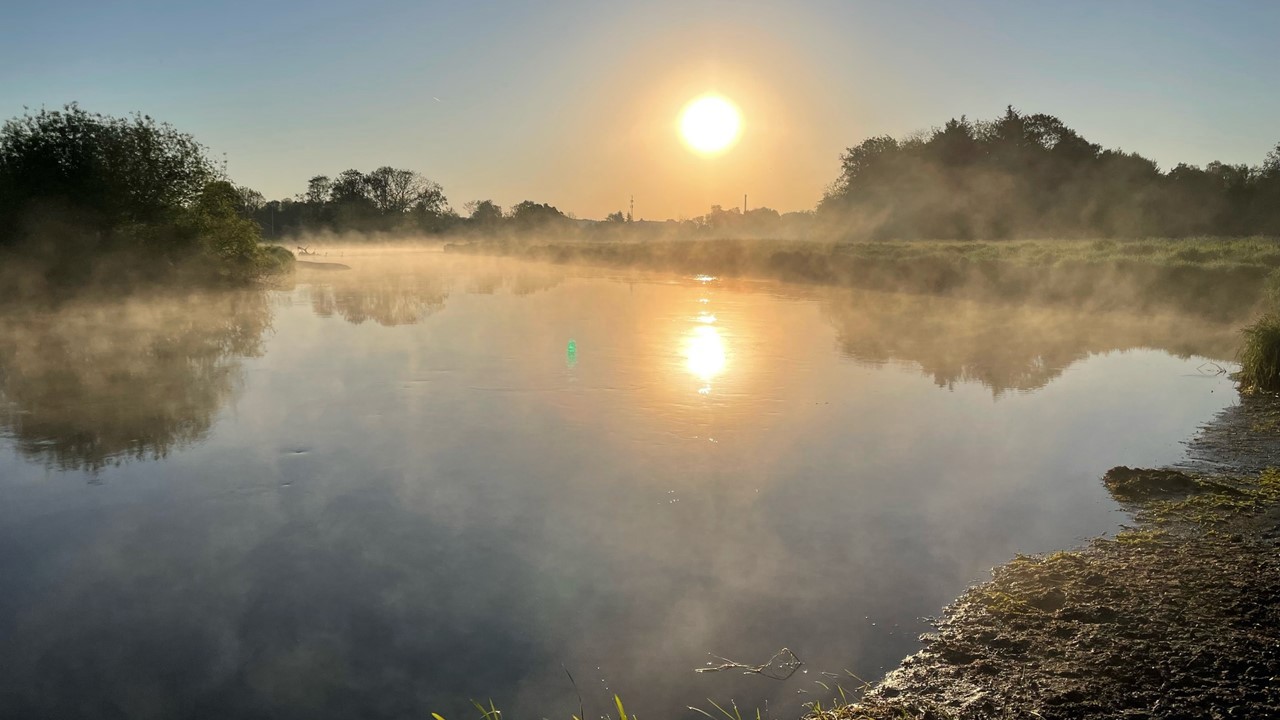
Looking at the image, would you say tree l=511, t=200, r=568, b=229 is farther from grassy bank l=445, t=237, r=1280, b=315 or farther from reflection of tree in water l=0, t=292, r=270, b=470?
reflection of tree in water l=0, t=292, r=270, b=470

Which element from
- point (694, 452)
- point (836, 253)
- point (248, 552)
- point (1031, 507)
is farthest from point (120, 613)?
point (836, 253)

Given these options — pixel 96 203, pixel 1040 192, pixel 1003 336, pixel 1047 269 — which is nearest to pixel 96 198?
pixel 96 203

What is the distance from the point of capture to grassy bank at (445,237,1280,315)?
2167cm

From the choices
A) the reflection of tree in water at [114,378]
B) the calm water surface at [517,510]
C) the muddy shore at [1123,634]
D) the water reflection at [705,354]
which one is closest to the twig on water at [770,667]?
the calm water surface at [517,510]

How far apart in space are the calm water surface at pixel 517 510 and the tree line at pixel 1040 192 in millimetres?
39482

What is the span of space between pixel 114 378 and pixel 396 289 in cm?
2108

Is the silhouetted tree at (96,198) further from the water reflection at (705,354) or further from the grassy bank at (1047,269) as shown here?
the grassy bank at (1047,269)

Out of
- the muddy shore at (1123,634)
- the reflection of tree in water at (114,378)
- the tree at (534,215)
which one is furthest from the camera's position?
the tree at (534,215)

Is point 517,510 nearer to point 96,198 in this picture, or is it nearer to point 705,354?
point 705,354

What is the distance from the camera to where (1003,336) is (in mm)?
18688

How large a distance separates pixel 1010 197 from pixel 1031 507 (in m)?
54.2

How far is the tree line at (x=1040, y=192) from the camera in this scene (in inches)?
1889

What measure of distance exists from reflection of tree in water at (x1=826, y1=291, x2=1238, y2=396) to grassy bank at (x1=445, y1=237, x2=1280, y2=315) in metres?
0.96

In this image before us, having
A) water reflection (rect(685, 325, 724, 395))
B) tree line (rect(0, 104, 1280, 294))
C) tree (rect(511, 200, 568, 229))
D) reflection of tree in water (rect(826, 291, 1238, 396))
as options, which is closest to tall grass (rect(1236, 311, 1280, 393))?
reflection of tree in water (rect(826, 291, 1238, 396))
